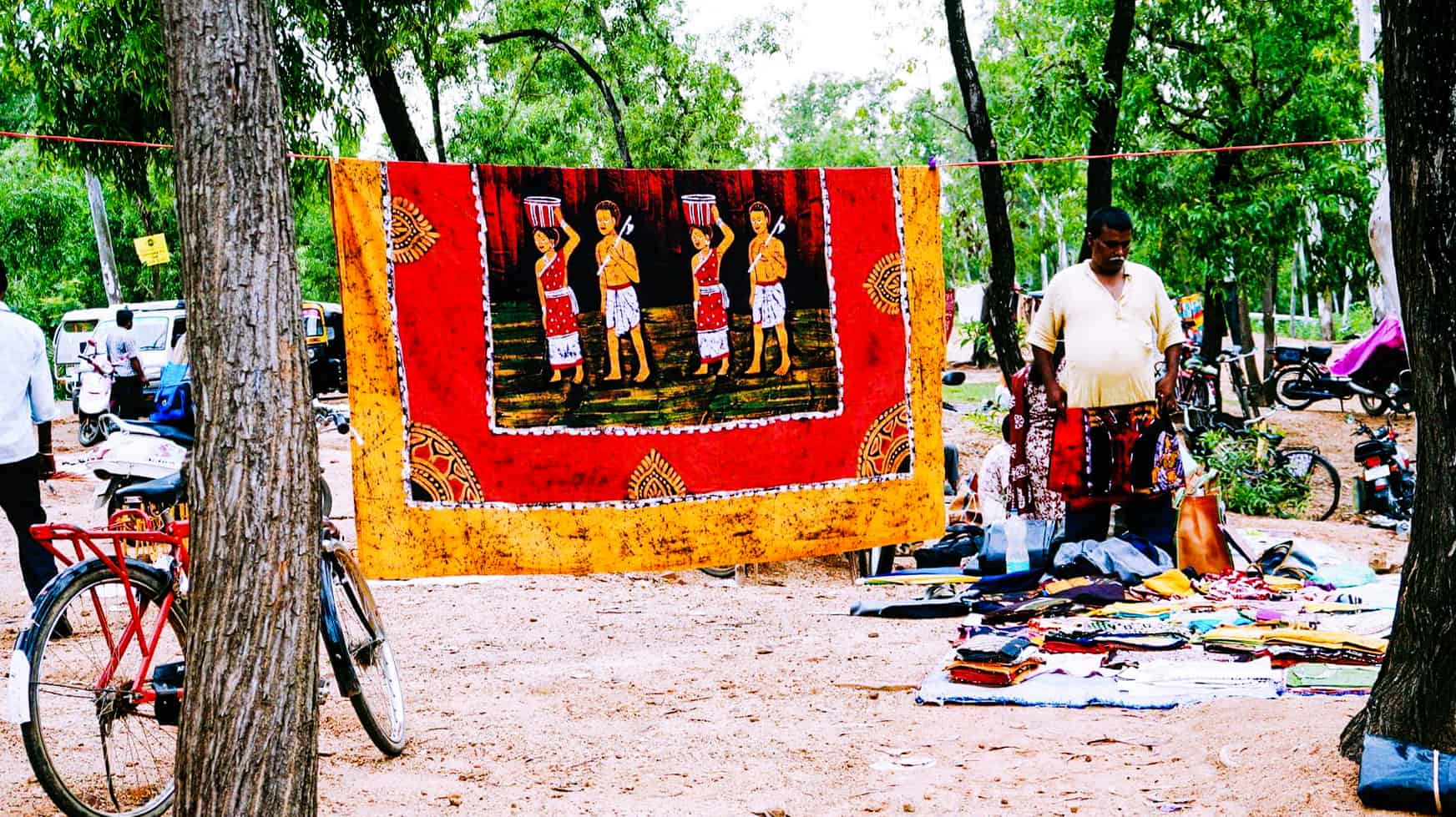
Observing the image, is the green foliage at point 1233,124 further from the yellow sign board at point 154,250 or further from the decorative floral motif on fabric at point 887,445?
the decorative floral motif on fabric at point 887,445

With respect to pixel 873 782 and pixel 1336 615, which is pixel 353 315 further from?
pixel 1336 615

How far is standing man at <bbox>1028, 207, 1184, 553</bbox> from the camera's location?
253 inches

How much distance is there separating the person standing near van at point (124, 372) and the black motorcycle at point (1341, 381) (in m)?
14.3

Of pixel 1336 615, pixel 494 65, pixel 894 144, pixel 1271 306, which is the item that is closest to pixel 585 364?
pixel 1336 615

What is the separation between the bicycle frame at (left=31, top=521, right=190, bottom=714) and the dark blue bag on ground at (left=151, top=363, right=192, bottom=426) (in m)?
4.43

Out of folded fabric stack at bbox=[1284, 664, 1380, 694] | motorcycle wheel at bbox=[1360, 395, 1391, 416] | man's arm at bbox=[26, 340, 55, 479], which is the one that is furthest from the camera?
motorcycle wheel at bbox=[1360, 395, 1391, 416]

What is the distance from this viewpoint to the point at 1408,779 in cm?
307

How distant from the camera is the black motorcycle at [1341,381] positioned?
14648 mm

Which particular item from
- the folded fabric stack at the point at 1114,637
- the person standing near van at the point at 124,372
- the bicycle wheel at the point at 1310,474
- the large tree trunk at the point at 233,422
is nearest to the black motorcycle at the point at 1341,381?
the bicycle wheel at the point at 1310,474

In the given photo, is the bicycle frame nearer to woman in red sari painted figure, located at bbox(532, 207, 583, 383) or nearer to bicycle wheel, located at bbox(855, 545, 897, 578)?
woman in red sari painted figure, located at bbox(532, 207, 583, 383)

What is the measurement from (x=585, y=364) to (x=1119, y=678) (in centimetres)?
251

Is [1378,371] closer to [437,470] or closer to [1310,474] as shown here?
[1310,474]

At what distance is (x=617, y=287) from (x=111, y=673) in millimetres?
2766

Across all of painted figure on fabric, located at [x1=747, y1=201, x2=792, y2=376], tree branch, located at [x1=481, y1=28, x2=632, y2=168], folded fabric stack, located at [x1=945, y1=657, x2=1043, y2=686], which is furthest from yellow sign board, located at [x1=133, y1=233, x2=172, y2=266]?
folded fabric stack, located at [x1=945, y1=657, x2=1043, y2=686]
